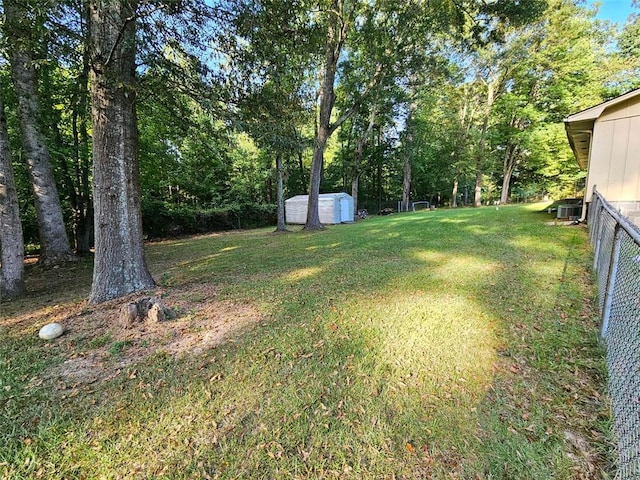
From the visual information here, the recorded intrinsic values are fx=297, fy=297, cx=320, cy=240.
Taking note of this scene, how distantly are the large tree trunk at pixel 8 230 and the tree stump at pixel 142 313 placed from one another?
2.72 m

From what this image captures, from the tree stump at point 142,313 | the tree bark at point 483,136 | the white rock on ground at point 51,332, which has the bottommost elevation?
the white rock on ground at point 51,332

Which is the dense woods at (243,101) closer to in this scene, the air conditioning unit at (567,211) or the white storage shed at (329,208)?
the white storage shed at (329,208)

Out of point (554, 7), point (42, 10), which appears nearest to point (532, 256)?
point (42, 10)

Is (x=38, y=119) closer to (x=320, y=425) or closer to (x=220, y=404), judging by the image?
(x=220, y=404)

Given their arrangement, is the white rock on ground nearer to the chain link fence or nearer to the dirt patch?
the dirt patch

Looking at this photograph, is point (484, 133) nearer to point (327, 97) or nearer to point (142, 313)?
point (327, 97)

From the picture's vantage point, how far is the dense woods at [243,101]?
13.0ft

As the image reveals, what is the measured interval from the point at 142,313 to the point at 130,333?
302 mm

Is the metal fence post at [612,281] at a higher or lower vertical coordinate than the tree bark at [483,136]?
lower

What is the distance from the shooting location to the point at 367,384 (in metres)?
2.39

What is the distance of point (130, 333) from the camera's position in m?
3.21

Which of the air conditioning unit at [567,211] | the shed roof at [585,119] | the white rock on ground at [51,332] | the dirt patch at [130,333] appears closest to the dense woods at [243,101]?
the dirt patch at [130,333]

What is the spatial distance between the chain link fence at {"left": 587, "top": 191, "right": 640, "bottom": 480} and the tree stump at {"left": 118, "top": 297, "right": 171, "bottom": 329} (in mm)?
3975

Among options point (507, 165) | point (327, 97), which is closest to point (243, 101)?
point (327, 97)
